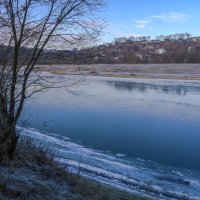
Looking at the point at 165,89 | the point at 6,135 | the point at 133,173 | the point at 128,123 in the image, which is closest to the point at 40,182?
the point at 6,135

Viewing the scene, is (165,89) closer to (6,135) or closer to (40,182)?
(6,135)

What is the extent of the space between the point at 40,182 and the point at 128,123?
11283 millimetres

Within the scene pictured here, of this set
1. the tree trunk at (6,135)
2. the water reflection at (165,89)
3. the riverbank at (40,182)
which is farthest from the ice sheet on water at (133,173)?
the water reflection at (165,89)

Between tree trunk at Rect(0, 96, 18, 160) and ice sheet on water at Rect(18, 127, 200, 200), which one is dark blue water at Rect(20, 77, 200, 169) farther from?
tree trunk at Rect(0, 96, 18, 160)

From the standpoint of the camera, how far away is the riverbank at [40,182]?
615 cm

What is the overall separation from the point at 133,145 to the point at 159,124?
4043 mm

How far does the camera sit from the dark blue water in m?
13.4

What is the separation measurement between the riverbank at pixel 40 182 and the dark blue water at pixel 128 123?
221 cm

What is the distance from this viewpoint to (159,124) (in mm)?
17812

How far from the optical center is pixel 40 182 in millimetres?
6750

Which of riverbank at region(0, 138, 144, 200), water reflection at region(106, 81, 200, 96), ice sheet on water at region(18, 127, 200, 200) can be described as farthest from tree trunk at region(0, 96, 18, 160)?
water reflection at region(106, 81, 200, 96)

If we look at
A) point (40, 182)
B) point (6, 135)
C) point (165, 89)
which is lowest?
point (165, 89)

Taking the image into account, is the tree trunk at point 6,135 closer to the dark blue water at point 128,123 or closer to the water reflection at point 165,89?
the dark blue water at point 128,123

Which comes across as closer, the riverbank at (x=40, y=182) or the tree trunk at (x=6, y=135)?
the riverbank at (x=40, y=182)
